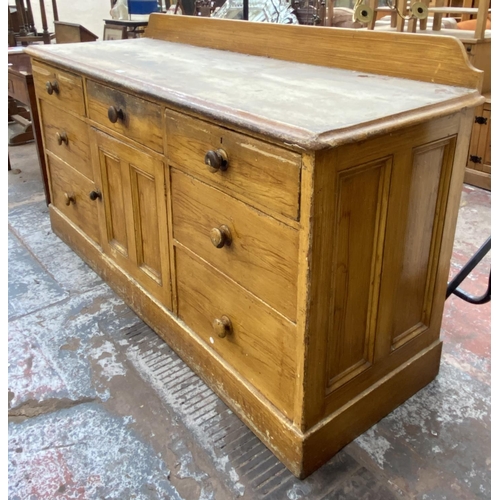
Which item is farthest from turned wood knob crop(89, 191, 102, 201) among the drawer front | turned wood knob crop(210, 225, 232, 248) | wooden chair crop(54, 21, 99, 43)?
wooden chair crop(54, 21, 99, 43)

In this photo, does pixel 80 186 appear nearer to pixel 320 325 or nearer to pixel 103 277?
pixel 103 277

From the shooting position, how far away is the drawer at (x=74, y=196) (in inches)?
91.3

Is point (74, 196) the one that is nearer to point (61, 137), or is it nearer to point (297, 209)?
point (61, 137)

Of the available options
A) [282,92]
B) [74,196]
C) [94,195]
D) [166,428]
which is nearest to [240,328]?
[166,428]

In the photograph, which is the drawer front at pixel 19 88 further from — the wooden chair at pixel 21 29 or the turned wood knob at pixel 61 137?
the wooden chair at pixel 21 29

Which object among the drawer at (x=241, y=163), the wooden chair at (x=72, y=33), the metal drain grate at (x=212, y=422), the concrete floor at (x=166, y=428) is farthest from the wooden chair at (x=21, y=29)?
the drawer at (x=241, y=163)

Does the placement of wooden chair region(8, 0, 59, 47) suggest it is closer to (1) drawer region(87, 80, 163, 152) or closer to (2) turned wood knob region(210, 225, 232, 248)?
(1) drawer region(87, 80, 163, 152)

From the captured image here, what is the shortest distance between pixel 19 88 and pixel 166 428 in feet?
7.83

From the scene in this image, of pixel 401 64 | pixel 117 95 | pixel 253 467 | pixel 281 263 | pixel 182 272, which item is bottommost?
pixel 253 467

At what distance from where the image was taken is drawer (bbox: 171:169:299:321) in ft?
4.09

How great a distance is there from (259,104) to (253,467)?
0.98m

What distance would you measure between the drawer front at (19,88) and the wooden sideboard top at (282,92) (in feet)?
3.15

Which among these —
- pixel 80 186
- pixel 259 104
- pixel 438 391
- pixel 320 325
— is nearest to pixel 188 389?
pixel 320 325

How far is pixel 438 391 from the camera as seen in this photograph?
68.0 inches
